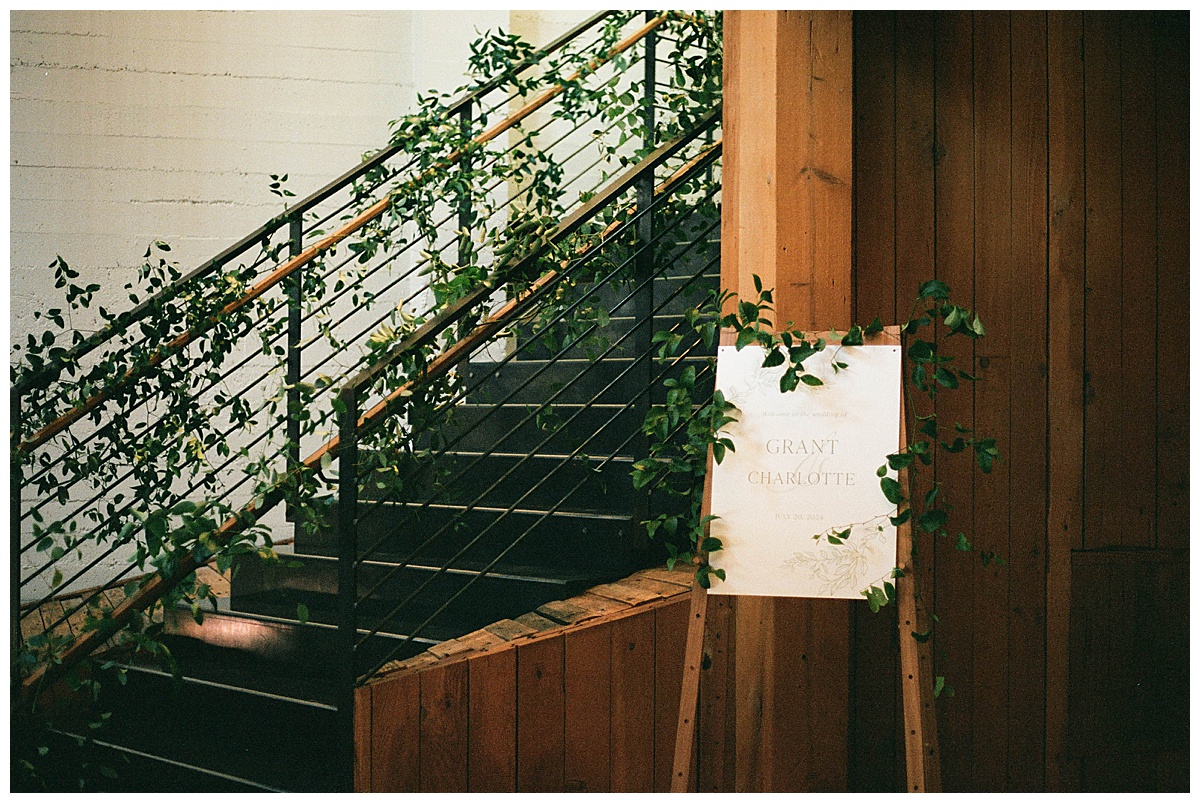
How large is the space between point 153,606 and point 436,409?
35.8 inches

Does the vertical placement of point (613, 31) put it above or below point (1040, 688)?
above

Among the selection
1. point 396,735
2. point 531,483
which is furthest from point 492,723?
point 531,483

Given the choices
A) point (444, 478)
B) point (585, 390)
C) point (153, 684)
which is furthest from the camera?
point (585, 390)

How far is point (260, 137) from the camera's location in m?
4.29

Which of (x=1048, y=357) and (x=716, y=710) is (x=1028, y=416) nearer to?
(x=1048, y=357)

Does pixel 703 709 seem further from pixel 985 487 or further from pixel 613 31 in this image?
pixel 613 31

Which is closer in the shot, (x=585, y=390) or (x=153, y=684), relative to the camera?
(x=153, y=684)

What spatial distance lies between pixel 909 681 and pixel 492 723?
107cm

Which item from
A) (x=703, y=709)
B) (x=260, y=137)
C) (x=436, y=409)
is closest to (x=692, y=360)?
(x=436, y=409)

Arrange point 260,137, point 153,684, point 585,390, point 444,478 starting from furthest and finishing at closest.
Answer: point 260,137
point 585,390
point 444,478
point 153,684

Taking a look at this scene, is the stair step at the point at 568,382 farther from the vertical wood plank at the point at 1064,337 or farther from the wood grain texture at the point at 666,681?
the vertical wood plank at the point at 1064,337

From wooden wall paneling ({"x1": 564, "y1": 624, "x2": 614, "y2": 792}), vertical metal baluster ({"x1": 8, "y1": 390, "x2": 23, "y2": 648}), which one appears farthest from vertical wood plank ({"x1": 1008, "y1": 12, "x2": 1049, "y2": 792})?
vertical metal baluster ({"x1": 8, "y1": 390, "x2": 23, "y2": 648})

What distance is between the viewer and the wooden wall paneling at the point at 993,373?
243 centimetres

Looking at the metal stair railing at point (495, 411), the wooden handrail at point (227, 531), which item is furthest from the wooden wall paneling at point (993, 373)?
the wooden handrail at point (227, 531)
